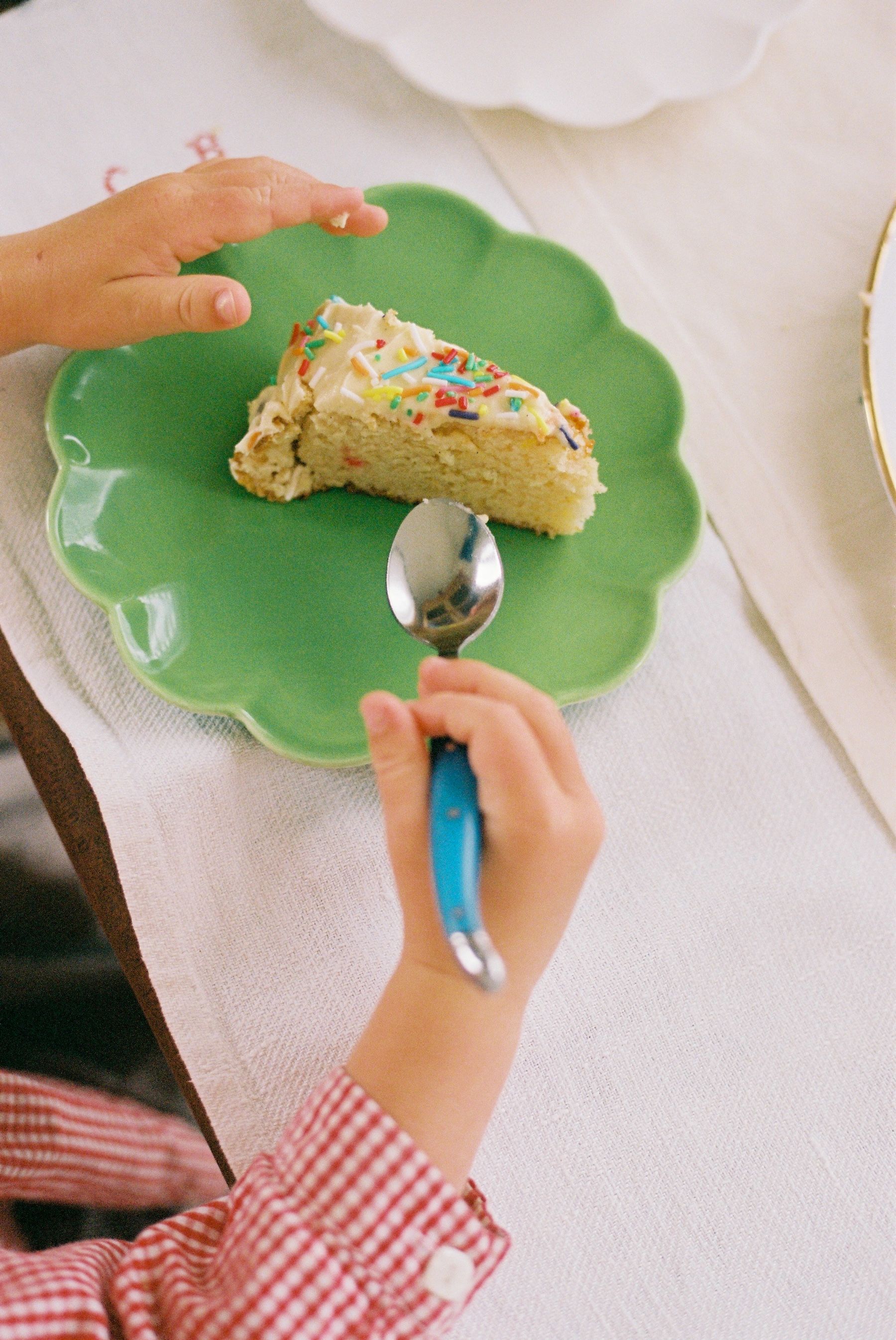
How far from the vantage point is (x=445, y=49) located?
1.04 meters

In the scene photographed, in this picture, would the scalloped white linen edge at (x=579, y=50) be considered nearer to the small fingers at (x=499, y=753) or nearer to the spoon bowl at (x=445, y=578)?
the spoon bowl at (x=445, y=578)

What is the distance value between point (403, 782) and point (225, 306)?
456mm

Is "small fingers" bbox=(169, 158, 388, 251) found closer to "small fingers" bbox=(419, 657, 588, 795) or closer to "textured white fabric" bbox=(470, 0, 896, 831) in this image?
"textured white fabric" bbox=(470, 0, 896, 831)

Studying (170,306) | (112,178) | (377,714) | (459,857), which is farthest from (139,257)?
(459,857)

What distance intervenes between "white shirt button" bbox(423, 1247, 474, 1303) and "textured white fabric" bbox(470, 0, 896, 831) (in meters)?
0.54

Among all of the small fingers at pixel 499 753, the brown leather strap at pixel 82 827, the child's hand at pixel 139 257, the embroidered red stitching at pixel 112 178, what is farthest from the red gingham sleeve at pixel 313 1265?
the embroidered red stitching at pixel 112 178

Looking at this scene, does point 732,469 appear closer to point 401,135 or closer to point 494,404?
point 494,404

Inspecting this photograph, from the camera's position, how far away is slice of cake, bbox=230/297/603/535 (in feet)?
2.95

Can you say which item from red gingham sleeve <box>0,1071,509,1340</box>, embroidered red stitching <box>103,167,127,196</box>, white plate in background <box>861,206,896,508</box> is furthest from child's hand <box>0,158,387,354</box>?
red gingham sleeve <box>0,1071,509,1340</box>

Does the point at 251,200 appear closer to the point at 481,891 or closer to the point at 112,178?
the point at 112,178

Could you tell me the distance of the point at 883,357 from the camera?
3.06 feet

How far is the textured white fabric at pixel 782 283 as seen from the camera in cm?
97

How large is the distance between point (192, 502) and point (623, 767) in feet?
1.57

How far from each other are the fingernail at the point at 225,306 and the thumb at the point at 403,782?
1.28 feet
